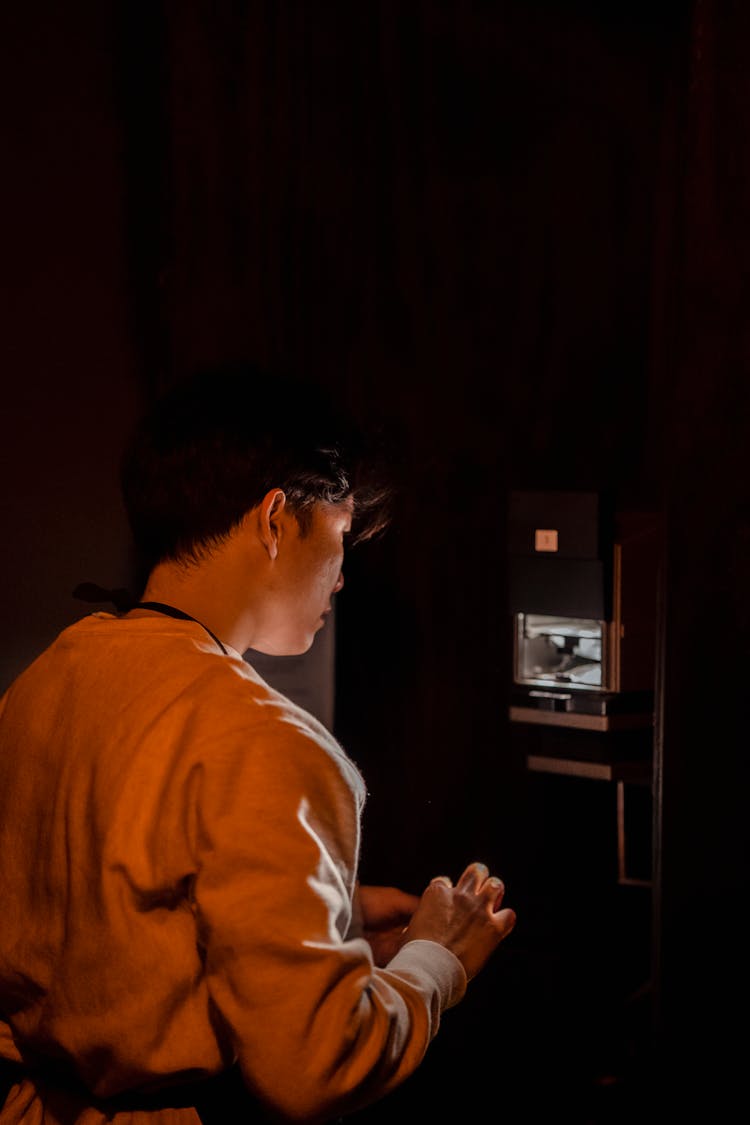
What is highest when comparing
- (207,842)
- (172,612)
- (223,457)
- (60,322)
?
(60,322)

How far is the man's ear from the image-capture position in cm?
120

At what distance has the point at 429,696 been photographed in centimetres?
246

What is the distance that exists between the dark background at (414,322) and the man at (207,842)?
41.4 inches

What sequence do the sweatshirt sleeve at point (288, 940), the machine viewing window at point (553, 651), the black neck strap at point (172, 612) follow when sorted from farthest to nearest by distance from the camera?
the machine viewing window at point (553, 651) < the black neck strap at point (172, 612) < the sweatshirt sleeve at point (288, 940)

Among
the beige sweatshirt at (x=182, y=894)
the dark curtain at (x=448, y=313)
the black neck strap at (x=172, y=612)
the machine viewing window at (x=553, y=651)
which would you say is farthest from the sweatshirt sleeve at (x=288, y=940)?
the dark curtain at (x=448, y=313)

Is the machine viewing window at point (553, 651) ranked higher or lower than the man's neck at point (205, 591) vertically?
lower

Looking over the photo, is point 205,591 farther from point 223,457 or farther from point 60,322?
point 60,322

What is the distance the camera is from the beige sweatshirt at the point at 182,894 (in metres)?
0.94

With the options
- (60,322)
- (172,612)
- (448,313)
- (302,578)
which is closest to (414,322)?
(448,313)

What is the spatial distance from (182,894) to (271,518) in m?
0.39

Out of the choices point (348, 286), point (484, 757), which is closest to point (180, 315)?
point (348, 286)

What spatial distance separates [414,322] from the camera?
7.93 ft

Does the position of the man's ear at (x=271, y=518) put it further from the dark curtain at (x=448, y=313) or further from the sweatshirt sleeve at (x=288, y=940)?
the dark curtain at (x=448, y=313)

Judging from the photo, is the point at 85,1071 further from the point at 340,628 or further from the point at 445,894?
the point at 340,628
